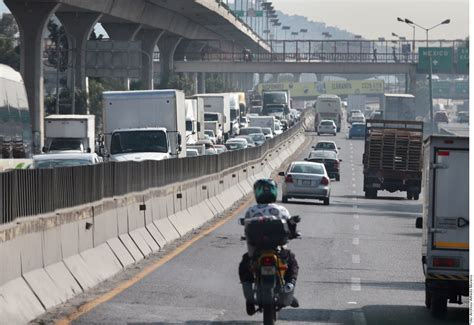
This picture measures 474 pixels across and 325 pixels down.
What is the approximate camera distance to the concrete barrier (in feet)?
50.5

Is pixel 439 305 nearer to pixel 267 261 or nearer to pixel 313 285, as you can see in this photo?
pixel 313 285

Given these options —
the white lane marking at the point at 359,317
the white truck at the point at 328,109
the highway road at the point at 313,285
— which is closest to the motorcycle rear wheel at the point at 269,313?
the highway road at the point at 313,285

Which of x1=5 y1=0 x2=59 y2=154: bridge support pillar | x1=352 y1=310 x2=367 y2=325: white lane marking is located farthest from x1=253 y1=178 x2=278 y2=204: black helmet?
x1=5 y1=0 x2=59 y2=154: bridge support pillar

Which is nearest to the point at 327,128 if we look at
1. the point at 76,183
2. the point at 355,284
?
the point at 355,284

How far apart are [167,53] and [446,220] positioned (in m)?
111

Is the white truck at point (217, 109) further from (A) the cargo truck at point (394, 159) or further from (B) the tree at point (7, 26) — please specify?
(B) the tree at point (7, 26)

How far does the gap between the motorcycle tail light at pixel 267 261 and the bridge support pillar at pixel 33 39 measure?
5726 cm

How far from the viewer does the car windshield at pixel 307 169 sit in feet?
167

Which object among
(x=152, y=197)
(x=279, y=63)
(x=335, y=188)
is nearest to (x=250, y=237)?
(x=152, y=197)

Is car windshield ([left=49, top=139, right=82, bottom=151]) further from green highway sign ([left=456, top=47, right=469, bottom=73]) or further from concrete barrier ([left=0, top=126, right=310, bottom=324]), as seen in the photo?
green highway sign ([left=456, top=47, right=469, bottom=73])

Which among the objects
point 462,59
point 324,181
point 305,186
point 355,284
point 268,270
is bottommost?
point 305,186

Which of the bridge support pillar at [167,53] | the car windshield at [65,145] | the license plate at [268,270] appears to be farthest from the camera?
the bridge support pillar at [167,53]

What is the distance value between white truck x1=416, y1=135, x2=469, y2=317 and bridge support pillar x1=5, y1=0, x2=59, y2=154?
54.1 metres

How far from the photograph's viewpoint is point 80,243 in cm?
1967
